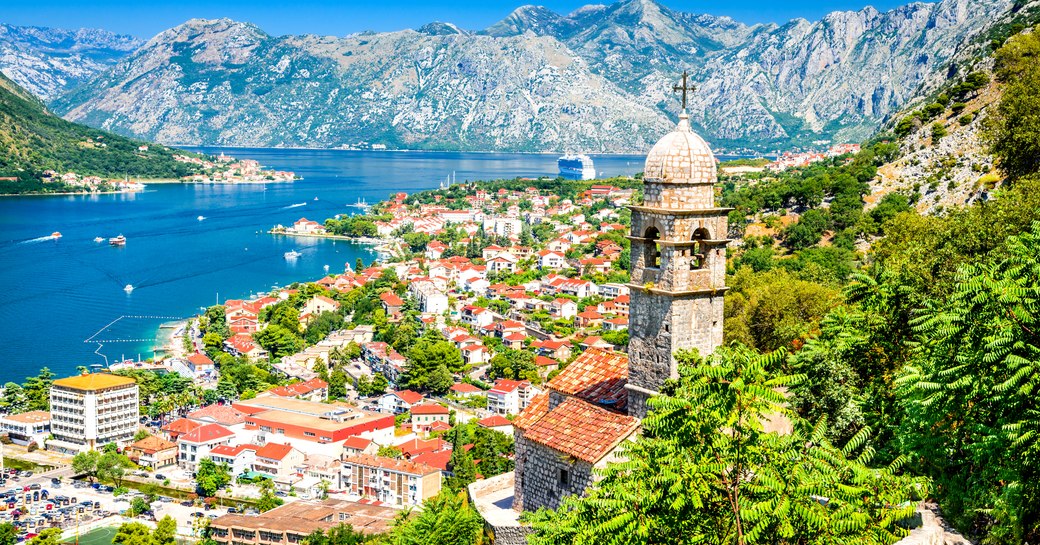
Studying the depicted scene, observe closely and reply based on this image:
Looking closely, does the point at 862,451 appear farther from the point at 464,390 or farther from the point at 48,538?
the point at 464,390

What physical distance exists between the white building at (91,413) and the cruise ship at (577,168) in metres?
95.2

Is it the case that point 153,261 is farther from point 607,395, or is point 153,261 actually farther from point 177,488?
point 607,395

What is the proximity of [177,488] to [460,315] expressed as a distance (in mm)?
22666

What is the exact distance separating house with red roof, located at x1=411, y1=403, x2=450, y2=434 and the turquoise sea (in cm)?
1772

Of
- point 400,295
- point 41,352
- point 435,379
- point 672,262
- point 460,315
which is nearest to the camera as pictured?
point 672,262

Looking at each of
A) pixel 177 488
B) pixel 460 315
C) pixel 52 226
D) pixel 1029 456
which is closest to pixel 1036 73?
pixel 1029 456

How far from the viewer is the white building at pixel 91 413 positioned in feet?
117

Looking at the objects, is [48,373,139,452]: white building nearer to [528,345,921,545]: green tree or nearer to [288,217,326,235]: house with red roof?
[528,345,921,545]: green tree

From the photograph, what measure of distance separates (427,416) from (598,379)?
25.1 metres

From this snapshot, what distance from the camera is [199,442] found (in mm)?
33406

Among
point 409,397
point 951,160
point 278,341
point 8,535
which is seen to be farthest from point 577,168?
point 8,535

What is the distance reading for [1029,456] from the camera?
6359 mm

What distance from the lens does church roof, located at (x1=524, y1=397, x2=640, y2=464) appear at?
9.92 metres

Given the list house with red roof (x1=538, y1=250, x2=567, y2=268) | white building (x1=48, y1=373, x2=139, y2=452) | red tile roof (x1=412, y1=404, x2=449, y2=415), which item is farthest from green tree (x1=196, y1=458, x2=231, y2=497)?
house with red roof (x1=538, y1=250, x2=567, y2=268)
